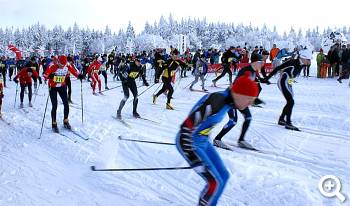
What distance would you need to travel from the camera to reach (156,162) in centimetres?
666

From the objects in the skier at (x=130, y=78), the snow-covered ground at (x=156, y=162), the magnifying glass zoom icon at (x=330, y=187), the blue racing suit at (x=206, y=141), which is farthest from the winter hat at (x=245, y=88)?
the skier at (x=130, y=78)

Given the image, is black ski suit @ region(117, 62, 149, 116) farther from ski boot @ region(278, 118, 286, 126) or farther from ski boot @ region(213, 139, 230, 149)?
ski boot @ region(278, 118, 286, 126)

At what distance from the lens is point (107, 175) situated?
5938mm

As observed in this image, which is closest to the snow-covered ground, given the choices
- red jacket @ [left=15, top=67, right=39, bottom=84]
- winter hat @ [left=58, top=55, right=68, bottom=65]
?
winter hat @ [left=58, top=55, right=68, bottom=65]

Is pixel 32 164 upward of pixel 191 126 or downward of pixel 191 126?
downward

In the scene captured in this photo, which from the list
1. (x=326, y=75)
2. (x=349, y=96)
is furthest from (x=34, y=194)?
(x=326, y=75)

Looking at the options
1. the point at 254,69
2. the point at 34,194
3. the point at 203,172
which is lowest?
the point at 34,194

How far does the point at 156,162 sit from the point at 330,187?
2994 mm

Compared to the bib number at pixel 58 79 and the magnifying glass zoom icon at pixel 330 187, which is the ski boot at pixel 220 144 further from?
the bib number at pixel 58 79

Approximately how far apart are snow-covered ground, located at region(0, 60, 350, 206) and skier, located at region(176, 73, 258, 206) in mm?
1102

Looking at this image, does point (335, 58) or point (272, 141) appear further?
point (335, 58)

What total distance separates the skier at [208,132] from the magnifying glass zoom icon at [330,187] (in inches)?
72.6

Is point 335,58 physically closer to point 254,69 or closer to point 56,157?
point 254,69

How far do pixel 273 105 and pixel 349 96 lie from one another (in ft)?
9.39
